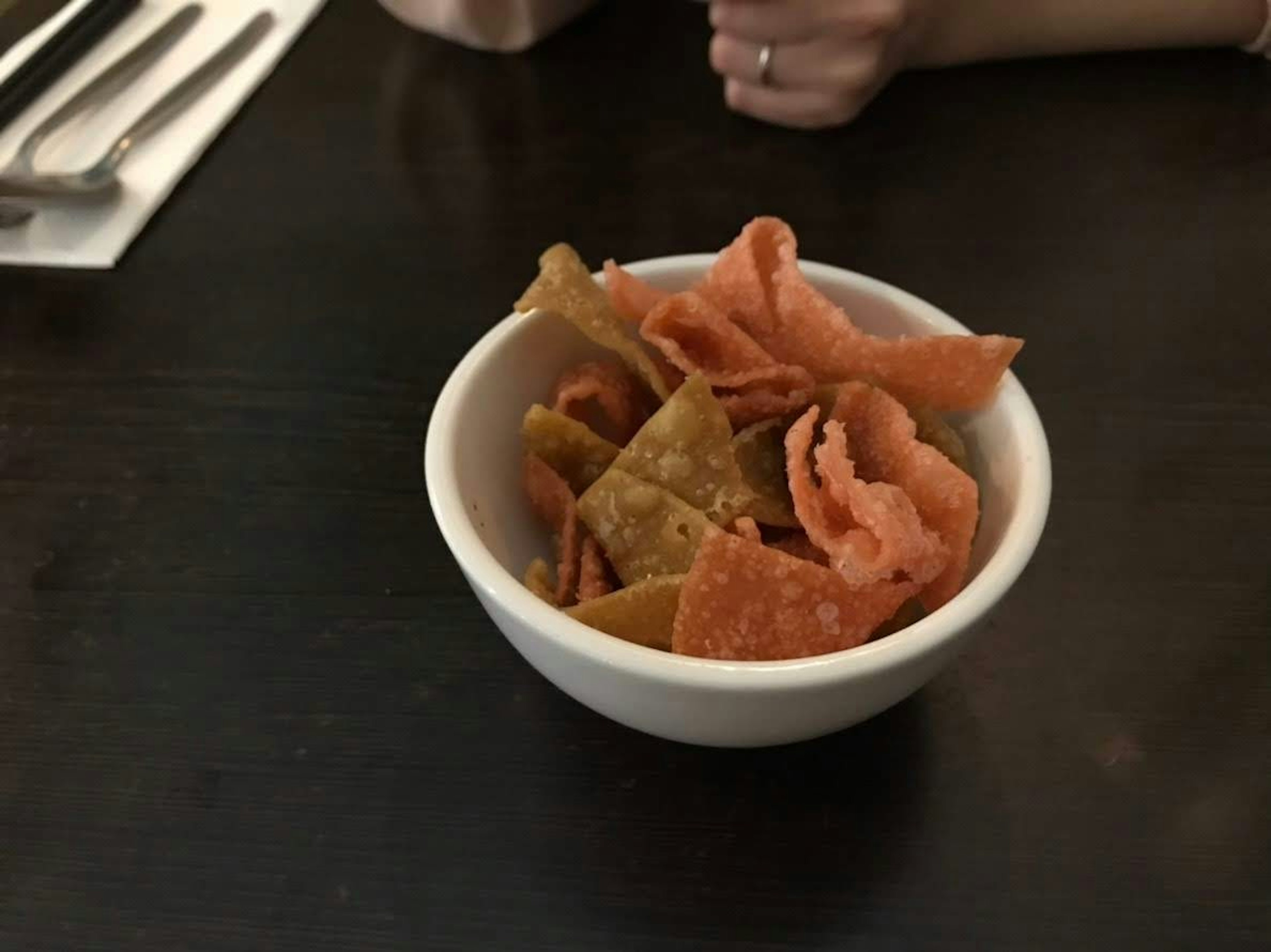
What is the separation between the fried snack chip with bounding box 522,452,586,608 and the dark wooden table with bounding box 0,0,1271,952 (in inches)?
2.9

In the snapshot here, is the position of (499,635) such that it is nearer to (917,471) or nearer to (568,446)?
(568,446)

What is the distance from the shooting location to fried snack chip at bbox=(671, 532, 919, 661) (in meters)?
0.43

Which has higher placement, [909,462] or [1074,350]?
[909,462]

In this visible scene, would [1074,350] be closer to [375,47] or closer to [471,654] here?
[471,654]

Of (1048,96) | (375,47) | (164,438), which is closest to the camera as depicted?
(164,438)


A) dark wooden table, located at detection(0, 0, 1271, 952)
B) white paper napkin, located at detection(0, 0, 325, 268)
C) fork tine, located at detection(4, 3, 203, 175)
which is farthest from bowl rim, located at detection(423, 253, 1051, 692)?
fork tine, located at detection(4, 3, 203, 175)

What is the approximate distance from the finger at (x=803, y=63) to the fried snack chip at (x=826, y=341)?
18.3 inches

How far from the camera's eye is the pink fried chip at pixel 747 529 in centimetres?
47

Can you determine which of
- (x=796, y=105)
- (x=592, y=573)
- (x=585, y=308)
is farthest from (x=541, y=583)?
(x=796, y=105)

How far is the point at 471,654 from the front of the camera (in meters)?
0.57

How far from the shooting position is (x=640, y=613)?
0.45 meters

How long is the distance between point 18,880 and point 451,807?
0.19 m

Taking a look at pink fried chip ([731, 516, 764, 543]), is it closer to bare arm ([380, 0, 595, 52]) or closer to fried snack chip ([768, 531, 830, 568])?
fried snack chip ([768, 531, 830, 568])

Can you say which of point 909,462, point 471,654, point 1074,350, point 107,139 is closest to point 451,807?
point 471,654
